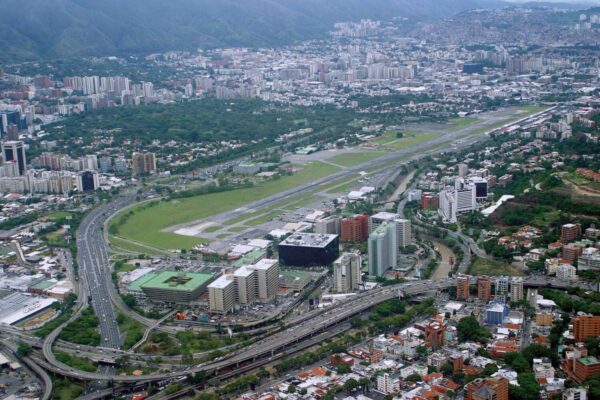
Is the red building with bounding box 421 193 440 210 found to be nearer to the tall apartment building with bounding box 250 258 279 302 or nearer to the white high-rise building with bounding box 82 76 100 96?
the tall apartment building with bounding box 250 258 279 302

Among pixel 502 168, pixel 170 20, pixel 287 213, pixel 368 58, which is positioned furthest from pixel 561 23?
pixel 287 213

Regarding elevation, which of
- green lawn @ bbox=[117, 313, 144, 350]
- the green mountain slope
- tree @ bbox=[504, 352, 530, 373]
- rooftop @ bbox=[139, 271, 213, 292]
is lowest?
green lawn @ bbox=[117, 313, 144, 350]

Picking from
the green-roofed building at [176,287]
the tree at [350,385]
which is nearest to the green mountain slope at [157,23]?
the green-roofed building at [176,287]

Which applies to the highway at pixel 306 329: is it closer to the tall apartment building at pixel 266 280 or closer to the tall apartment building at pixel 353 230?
→ the tall apartment building at pixel 266 280

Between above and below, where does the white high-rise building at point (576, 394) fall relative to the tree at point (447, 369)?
above

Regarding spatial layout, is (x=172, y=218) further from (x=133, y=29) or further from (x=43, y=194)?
(x=133, y=29)

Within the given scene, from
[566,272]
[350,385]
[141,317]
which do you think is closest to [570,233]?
[566,272]

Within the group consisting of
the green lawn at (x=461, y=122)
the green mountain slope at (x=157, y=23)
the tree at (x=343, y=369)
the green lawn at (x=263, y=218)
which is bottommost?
the tree at (x=343, y=369)

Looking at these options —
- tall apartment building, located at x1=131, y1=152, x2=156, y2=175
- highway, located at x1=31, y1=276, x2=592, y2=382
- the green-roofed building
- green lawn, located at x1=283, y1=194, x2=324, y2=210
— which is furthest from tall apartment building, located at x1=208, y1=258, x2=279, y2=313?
tall apartment building, located at x1=131, y1=152, x2=156, y2=175
